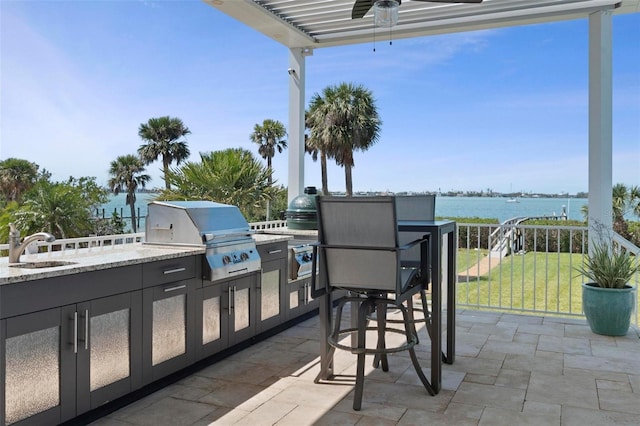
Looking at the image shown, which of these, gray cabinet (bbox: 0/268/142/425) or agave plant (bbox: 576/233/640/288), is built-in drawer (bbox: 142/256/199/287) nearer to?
gray cabinet (bbox: 0/268/142/425)

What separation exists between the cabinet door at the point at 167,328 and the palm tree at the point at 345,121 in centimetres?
1525

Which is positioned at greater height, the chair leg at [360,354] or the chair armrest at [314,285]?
the chair armrest at [314,285]

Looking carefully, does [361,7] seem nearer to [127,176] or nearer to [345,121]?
[345,121]

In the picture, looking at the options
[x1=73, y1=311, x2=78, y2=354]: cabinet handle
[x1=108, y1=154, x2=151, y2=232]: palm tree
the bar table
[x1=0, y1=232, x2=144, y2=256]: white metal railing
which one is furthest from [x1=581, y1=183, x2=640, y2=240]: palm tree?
[x1=108, y1=154, x2=151, y2=232]: palm tree

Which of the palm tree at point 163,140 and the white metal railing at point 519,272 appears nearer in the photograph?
the white metal railing at point 519,272

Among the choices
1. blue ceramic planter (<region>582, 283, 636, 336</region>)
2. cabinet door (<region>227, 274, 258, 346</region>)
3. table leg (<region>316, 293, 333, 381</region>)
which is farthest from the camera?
blue ceramic planter (<region>582, 283, 636, 336</region>)

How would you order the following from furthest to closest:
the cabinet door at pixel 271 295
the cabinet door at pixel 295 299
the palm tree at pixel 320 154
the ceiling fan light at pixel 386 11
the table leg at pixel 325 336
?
the palm tree at pixel 320 154
the cabinet door at pixel 295 299
the cabinet door at pixel 271 295
the ceiling fan light at pixel 386 11
the table leg at pixel 325 336

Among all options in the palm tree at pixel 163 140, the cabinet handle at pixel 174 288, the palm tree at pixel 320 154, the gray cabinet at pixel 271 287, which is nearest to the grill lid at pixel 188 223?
the cabinet handle at pixel 174 288

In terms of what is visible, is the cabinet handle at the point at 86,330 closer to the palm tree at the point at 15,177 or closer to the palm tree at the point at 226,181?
the palm tree at the point at 226,181

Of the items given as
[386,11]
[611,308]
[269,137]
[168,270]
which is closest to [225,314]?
[168,270]

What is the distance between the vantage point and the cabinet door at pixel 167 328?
9.09 ft

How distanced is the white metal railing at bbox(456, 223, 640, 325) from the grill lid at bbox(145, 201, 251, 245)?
2.32 meters

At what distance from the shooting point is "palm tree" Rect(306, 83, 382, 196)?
17891 millimetres

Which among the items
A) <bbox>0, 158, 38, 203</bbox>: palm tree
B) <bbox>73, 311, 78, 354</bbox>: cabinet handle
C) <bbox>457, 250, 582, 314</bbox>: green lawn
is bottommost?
<bbox>457, 250, 582, 314</bbox>: green lawn
